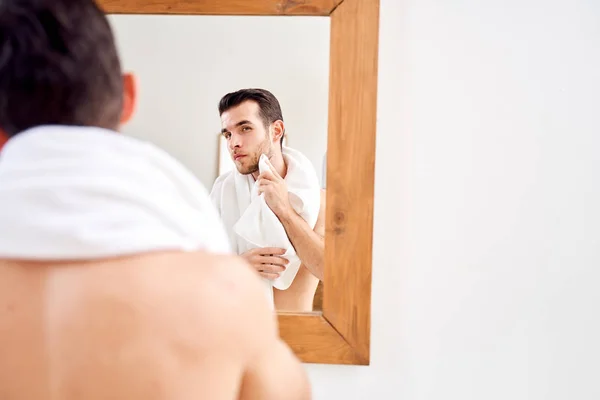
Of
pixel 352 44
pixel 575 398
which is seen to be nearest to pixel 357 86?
pixel 352 44

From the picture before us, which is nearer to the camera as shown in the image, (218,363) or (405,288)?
(218,363)

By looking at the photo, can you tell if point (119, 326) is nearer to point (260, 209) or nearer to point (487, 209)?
point (260, 209)

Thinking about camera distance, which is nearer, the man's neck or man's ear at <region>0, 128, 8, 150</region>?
man's ear at <region>0, 128, 8, 150</region>

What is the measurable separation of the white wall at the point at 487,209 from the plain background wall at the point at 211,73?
151 millimetres

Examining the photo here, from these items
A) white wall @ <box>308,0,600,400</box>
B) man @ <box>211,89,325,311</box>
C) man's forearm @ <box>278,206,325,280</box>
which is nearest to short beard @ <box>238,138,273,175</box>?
man @ <box>211,89,325,311</box>

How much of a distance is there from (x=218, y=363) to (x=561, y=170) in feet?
2.92

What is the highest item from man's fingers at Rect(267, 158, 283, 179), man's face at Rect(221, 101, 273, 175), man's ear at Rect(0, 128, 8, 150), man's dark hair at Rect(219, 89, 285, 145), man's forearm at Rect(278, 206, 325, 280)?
man's dark hair at Rect(219, 89, 285, 145)

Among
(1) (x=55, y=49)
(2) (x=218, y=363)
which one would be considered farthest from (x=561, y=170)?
(1) (x=55, y=49)

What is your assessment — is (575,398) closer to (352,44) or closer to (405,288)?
(405,288)

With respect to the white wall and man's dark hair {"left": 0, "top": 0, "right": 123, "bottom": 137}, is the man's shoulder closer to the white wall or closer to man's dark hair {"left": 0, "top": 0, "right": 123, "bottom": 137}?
man's dark hair {"left": 0, "top": 0, "right": 123, "bottom": 137}

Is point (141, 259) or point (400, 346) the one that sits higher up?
point (141, 259)

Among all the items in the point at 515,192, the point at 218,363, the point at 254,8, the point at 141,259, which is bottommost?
the point at 218,363

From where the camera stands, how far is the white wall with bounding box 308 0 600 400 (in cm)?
110

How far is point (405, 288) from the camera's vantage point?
1112mm
